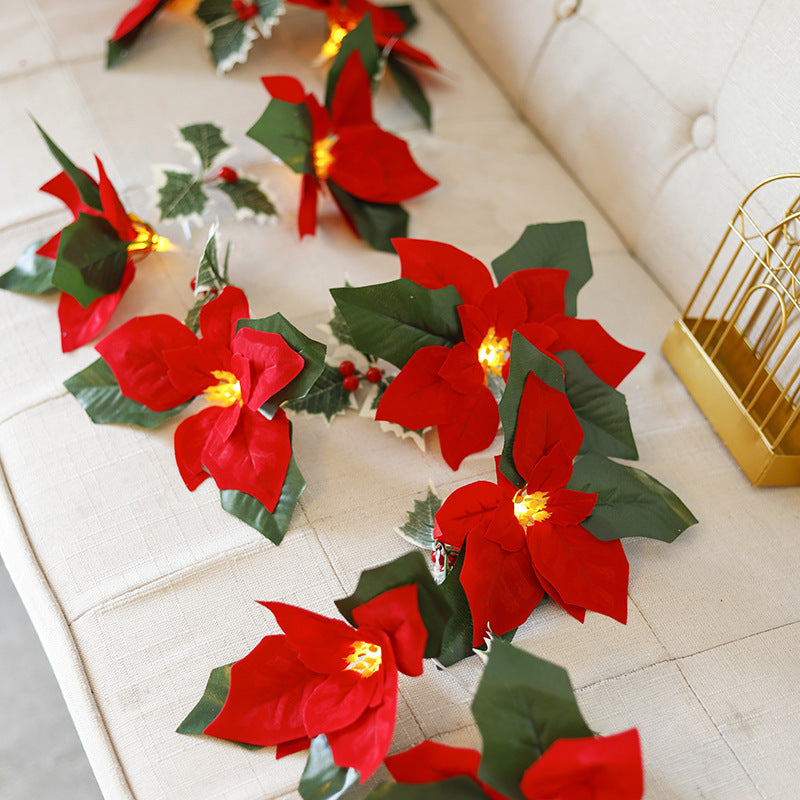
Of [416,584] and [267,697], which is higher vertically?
[416,584]

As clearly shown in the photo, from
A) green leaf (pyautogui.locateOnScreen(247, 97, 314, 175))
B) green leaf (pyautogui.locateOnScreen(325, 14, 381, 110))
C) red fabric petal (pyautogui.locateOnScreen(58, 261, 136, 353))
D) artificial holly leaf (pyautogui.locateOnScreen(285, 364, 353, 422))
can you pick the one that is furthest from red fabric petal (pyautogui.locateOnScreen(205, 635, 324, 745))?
green leaf (pyautogui.locateOnScreen(325, 14, 381, 110))

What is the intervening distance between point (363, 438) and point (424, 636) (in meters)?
0.24

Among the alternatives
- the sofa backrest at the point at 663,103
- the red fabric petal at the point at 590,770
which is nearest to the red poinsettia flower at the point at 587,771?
the red fabric petal at the point at 590,770

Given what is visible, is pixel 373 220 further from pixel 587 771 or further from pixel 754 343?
pixel 587 771

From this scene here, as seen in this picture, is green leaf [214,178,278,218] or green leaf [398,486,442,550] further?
Answer: green leaf [214,178,278,218]

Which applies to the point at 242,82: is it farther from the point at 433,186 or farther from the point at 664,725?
the point at 664,725

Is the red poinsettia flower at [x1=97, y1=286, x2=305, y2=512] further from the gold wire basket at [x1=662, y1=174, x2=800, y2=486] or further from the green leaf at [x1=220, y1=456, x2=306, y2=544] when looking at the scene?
the gold wire basket at [x1=662, y1=174, x2=800, y2=486]

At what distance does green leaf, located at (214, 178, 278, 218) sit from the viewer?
2.71ft

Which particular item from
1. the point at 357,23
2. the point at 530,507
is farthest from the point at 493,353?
the point at 357,23

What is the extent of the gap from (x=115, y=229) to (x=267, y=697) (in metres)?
0.45

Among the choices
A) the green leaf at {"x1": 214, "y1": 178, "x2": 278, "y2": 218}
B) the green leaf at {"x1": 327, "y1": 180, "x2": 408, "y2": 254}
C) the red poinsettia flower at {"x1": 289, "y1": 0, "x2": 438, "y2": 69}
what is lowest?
the green leaf at {"x1": 214, "y1": 178, "x2": 278, "y2": 218}

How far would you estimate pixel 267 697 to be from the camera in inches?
20.4

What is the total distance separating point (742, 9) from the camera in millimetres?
699

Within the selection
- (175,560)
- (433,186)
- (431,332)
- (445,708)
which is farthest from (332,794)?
(433,186)
